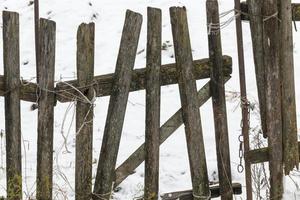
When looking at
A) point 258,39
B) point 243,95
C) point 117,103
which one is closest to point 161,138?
point 117,103

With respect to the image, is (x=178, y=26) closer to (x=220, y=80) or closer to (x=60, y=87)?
(x=220, y=80)

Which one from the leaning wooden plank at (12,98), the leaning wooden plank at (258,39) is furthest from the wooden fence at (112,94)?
the leaning wooden plank at (258,39)

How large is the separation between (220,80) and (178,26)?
1.58 feet

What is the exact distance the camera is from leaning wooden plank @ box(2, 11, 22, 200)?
3.74m

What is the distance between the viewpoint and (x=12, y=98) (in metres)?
3.80

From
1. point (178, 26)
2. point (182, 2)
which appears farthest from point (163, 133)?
point (182, 2)

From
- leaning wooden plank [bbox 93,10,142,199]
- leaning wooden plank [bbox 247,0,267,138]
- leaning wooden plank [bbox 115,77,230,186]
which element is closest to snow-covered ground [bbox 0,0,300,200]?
leaning wooden plank [bbox 93,10,142,199]

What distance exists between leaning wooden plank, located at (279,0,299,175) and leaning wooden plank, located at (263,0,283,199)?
48 mm

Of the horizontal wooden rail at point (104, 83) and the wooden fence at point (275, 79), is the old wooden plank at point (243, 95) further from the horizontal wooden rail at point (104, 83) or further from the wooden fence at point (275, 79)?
the horizontal wooden rail at point (104, 83)

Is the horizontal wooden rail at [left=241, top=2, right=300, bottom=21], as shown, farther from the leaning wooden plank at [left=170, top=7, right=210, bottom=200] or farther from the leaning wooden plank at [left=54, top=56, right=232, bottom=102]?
the leaning wooden plank at [left=170, top=7, right=210, bottom=200]

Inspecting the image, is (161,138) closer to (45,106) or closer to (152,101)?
(152,101)

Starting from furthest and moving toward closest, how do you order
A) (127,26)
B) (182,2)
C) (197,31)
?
(182,2), (197,31), (127,26)

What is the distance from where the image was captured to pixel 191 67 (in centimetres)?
393

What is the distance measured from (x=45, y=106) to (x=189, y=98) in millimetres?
979
